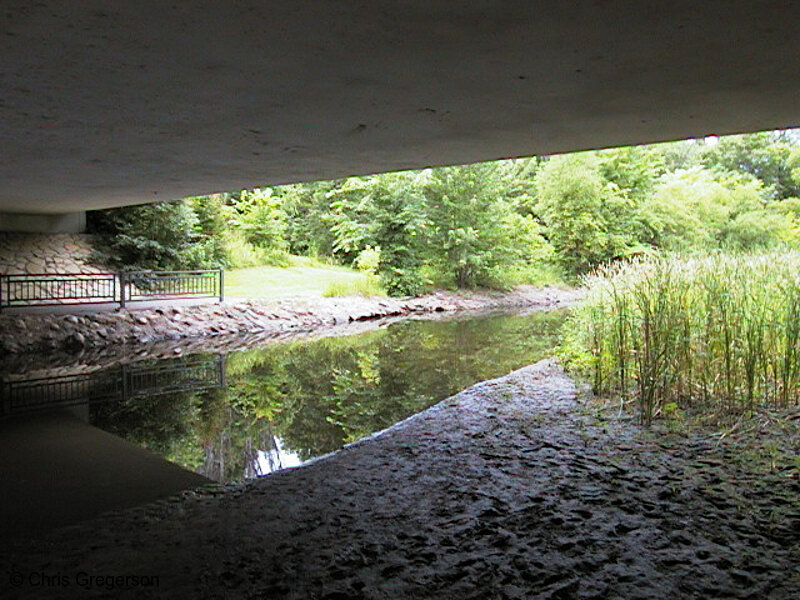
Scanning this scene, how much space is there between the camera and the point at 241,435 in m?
6.25

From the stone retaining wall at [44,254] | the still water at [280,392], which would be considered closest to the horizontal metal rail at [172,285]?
the stone retaining wall at [44,254]

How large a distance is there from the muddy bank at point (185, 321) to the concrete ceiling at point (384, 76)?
6.45 meters

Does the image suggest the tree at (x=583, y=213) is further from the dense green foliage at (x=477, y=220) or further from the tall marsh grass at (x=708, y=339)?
the tall marsh grass at (x=708, y=339)

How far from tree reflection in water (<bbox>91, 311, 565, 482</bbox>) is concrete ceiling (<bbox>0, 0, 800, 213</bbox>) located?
9.34ft

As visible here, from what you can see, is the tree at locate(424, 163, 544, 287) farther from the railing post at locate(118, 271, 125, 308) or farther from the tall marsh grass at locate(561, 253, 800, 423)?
the tall marsh grass at locate(561, 253, 800, 423)

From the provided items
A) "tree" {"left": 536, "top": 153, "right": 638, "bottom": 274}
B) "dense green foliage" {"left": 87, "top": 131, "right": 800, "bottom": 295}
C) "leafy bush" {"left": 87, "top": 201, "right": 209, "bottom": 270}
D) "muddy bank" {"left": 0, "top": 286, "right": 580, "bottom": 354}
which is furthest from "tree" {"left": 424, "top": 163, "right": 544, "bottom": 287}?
"leafy bush" {"left": 87, "top": 201, "right": 209, "bottom": 270}

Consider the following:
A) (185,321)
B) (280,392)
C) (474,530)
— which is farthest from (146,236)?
(474,530)

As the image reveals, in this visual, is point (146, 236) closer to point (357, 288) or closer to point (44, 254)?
point (44, 254)

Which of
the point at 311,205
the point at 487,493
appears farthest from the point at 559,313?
the point at 487,493

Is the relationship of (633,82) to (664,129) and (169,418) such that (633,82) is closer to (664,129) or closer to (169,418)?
(664,129)

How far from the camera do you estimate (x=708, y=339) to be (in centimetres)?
527

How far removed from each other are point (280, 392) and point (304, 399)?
580 millimetres

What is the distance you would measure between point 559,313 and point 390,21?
659 inches

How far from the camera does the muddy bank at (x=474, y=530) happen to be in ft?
8.72
